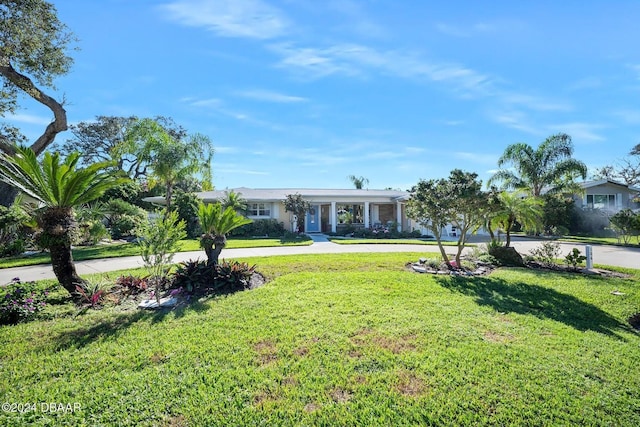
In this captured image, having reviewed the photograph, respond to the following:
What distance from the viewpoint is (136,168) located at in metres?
35.6

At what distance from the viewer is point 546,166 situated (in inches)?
922

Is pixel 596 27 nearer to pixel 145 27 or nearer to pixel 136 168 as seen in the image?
pixel 145 27

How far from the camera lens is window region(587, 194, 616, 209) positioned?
83.8ft

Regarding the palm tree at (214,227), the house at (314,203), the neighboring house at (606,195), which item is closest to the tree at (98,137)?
the house at (314,203)

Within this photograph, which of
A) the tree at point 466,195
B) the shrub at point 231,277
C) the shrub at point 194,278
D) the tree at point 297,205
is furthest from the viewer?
the tree at point 297,205

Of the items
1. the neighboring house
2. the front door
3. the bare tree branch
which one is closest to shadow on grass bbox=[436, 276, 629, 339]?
the bare tree branch

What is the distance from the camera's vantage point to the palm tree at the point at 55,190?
20.2ft

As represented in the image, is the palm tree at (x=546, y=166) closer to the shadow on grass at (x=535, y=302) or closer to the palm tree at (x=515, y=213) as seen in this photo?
the palm tree at (x=515, y=213)

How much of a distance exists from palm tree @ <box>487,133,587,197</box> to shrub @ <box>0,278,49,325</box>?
27316 mm

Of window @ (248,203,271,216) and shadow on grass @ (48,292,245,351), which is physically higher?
window @ (248,203,271,216)

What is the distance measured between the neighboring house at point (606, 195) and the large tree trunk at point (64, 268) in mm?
33209

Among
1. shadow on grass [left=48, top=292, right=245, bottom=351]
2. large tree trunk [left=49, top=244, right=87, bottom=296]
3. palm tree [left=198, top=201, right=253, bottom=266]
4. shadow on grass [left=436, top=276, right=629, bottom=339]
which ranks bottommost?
shadow on grass [left=436, top=276, right=629, bottom=339]

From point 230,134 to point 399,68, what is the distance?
478 inches

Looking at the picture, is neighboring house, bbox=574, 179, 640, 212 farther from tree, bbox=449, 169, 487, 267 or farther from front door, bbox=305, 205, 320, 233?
tree, bbox=449, 169, 487, 267
